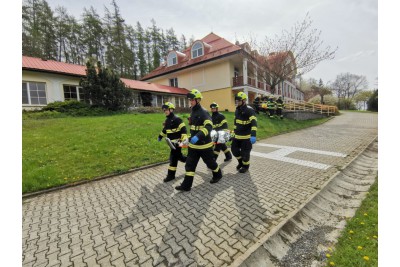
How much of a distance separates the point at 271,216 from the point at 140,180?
3.42 meters

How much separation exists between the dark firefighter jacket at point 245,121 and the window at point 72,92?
16980 millimetres

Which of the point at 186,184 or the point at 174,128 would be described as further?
the point at 174,128

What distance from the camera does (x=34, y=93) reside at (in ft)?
48.4

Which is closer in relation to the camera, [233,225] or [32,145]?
[233,225]

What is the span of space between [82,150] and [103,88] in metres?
10.0

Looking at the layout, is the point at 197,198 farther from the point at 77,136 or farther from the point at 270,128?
the point at 270,128

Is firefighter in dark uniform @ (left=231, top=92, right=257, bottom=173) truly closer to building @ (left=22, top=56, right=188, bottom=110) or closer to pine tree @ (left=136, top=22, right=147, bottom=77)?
building @ (left=22, top=56, right=188, bottom=110)

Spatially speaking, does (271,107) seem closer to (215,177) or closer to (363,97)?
(215,177)

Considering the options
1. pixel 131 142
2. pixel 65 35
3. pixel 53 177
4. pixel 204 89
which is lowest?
pixel 53 177

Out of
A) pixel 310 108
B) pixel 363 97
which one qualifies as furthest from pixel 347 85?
pixel 310 108

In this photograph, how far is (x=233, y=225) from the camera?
310 cm

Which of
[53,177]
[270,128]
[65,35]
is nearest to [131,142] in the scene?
[53,177]

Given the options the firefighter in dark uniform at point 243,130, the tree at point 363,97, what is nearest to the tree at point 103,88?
the firefighter in dark uniform at point 243,130

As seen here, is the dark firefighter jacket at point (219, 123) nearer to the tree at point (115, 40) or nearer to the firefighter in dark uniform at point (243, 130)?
the firefighter in dark uniform at point (243, 130)
